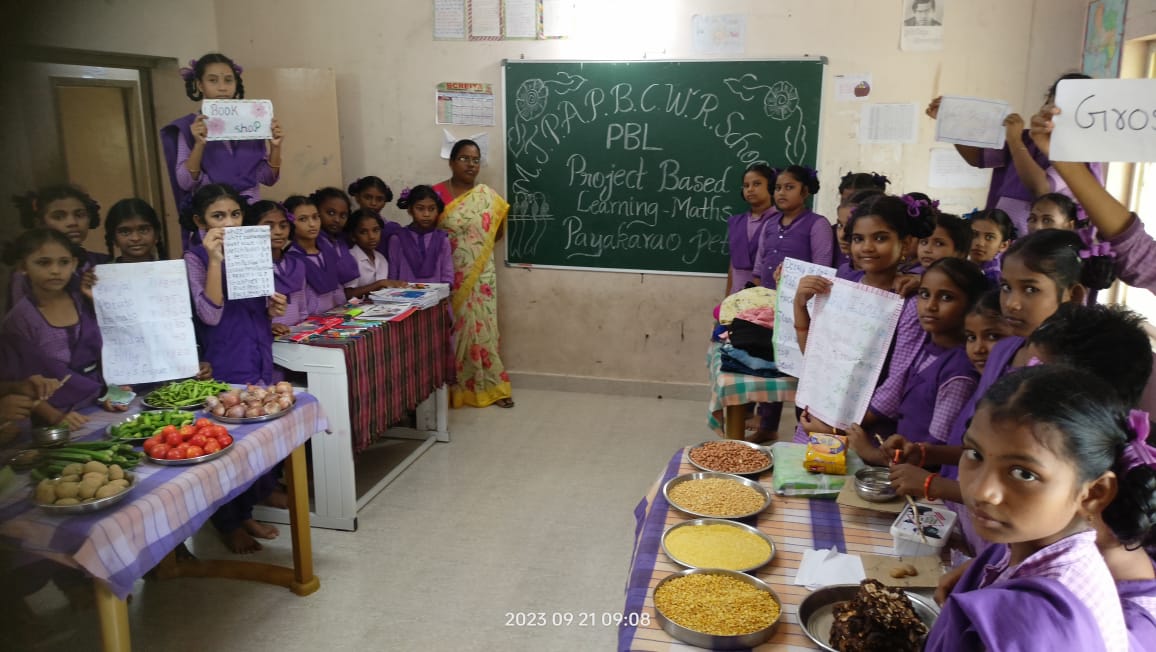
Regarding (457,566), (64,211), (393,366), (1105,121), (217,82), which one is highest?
(217,82)

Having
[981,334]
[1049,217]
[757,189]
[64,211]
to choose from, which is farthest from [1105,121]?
[64,211]

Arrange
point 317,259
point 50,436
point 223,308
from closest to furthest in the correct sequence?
point 50,436 → point 223,308 → point 317,259

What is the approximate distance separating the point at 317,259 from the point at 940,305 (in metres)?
2.93

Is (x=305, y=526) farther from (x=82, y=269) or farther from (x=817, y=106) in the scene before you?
(x=817, y=106)

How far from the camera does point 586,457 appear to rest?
4.34 meters

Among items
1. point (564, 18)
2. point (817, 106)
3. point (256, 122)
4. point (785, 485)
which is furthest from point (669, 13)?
point (785, 485)

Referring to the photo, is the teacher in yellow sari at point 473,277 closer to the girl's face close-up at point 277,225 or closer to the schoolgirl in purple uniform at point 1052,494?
the girl's face close-up at point 277,225

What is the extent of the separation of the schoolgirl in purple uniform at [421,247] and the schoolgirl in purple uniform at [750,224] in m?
1.71

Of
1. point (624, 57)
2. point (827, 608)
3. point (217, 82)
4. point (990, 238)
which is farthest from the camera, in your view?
point (624, 57)

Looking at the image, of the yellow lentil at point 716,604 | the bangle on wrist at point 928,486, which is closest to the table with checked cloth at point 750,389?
the bangle on wrist at point 928,486

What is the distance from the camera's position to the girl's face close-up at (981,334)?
1913mm

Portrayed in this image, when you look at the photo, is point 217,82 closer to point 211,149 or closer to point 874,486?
point 211,149

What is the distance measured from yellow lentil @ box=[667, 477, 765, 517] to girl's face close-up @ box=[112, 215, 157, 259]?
7.41 feet

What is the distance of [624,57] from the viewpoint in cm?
489
